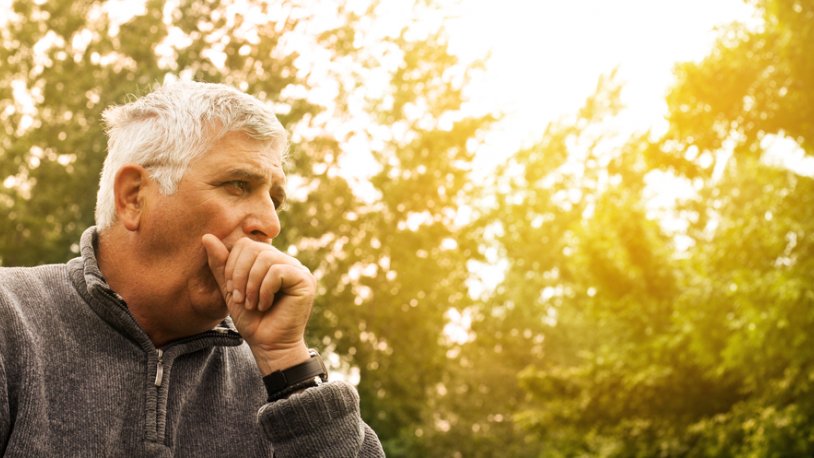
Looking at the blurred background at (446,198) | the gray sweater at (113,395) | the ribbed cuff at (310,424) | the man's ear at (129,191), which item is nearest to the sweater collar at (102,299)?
the gray sweater at (113,395)

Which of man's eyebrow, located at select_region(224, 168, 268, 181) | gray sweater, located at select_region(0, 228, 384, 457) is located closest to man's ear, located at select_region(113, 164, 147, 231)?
gray sweater, located at select_region(0, 228, 384, 457)

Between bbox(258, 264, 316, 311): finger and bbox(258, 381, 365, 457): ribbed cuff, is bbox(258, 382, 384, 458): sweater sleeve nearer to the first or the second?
bbox(258, 381, 365, 457): ribbed cuff

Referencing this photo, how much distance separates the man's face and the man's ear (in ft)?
0.10

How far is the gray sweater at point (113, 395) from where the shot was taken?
2.00m

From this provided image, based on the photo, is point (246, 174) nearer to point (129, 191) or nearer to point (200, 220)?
point (200, 220)

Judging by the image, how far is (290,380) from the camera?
2.24 meters

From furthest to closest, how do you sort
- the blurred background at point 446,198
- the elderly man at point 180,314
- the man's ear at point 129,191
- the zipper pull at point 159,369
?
1. the blurred background at point 446,198
2. the man's ear at point 129,191
3. the zipper pull at point 159,369
4. the elderly man at point 180,314

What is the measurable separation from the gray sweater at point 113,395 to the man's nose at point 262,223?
32 cm

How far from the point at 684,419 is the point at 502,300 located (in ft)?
56.0

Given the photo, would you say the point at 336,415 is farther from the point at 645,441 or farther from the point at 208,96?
the point at 645,441

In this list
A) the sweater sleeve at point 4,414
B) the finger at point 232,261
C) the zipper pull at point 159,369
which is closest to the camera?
the sweater sleeve at point 4,414

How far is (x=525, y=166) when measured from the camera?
28094mm

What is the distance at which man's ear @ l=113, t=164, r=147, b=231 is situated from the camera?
94.2 inches

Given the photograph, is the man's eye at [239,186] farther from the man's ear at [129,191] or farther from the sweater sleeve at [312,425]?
the sweater sleeve at [312,425]
